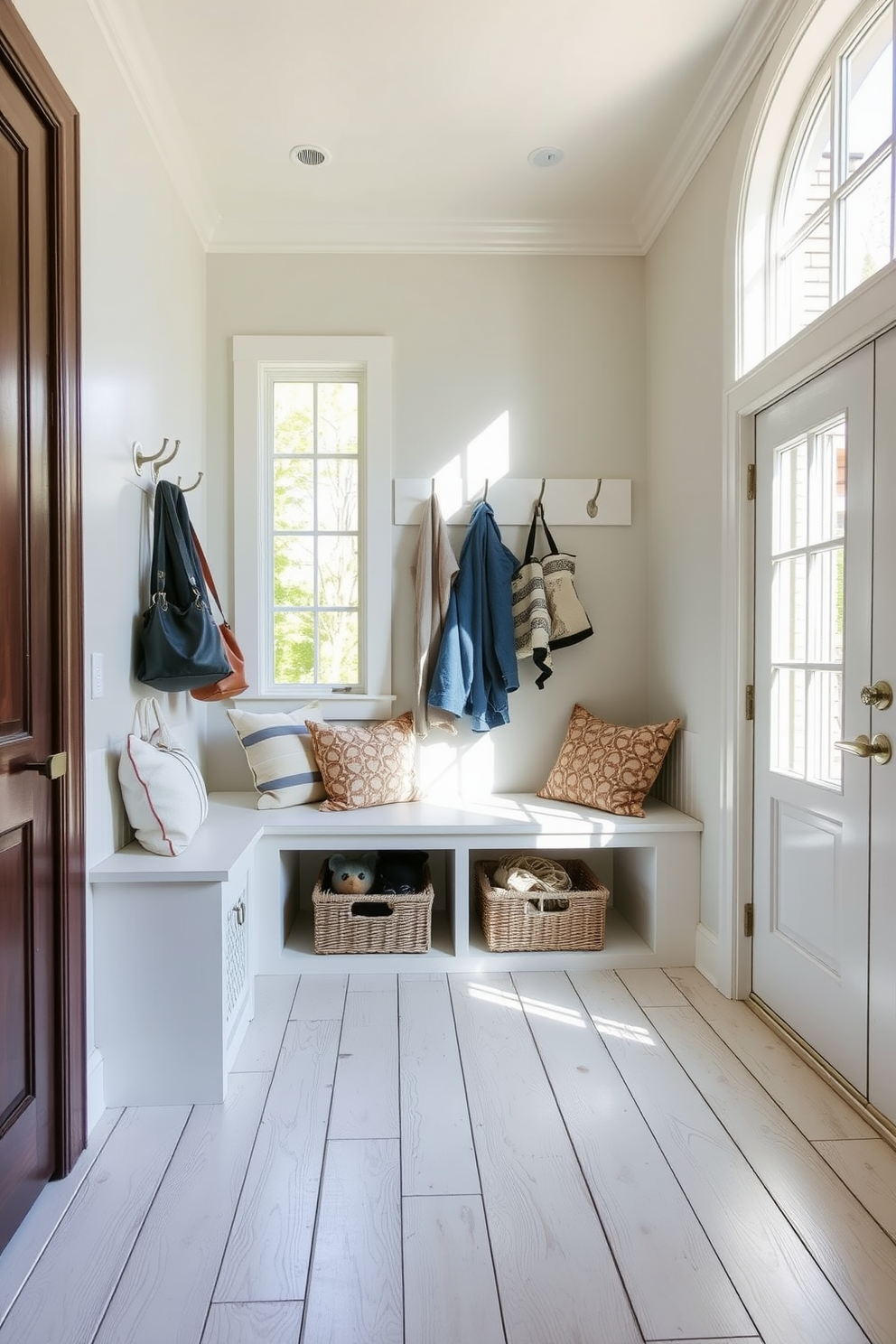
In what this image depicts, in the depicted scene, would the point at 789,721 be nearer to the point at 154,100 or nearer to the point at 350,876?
the point at 350,876

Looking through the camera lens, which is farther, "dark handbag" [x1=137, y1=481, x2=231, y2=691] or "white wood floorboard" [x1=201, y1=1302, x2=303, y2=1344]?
"dark handbag" [x1=137, y1=481, x2=231, y2=691]

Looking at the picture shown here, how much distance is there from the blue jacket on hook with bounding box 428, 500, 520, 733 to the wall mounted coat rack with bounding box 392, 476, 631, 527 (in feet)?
0.34

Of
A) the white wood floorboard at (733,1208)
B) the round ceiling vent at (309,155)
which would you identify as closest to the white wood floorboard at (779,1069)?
the white wood floorboard at (733,1208)

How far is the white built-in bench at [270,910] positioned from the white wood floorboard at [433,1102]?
0.33 meters

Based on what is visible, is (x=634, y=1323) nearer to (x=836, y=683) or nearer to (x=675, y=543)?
(x=836, y=683)

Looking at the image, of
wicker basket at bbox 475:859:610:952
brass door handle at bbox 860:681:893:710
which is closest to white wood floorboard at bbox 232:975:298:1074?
wicker basket at bbox 475:859:610:952

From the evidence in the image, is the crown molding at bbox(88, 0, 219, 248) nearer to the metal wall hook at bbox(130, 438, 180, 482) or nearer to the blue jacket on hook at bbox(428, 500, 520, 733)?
the metal wall hook at bbox(130, 438, 180, 482)

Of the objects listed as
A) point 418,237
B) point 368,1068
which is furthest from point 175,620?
point 418,237

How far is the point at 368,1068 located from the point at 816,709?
4.96ft

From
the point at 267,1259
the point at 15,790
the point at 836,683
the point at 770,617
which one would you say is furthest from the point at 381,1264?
the point at 770,617

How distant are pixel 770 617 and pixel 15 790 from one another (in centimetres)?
197

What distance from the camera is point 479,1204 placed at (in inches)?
60.2

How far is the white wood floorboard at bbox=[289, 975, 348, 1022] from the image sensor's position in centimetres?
237

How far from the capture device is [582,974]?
266 cm
